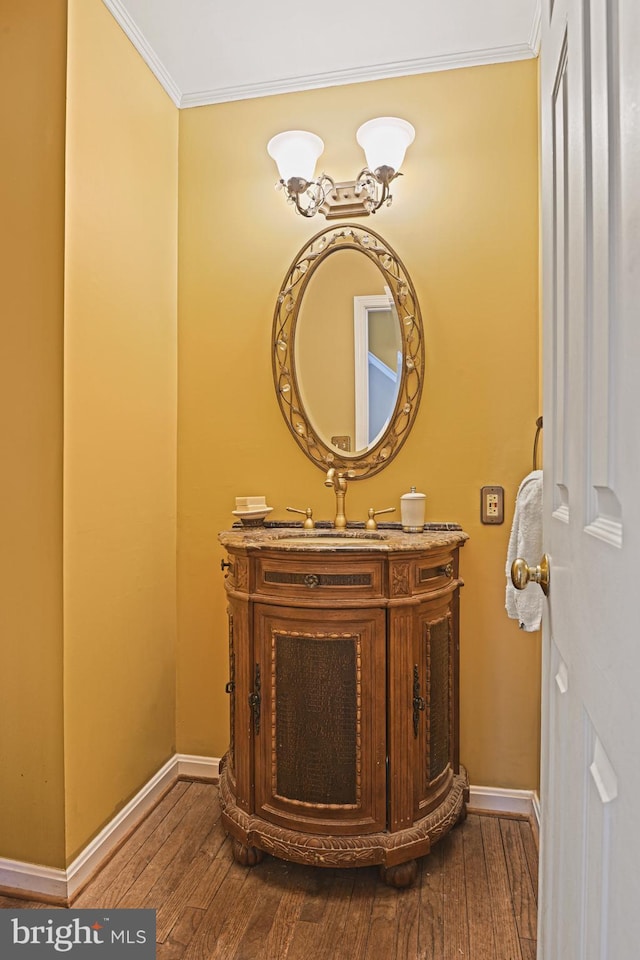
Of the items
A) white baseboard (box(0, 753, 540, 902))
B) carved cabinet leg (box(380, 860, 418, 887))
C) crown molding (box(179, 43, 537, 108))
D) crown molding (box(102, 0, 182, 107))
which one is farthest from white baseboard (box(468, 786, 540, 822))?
crown molding (box(102, 0, 182, 107))

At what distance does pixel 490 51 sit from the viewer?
2.16m

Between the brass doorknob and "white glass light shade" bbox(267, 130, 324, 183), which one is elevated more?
"white glass light shade" bbox(267, 130, 324, 183)

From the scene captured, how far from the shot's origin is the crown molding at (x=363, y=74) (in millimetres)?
2160

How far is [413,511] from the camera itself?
6.97 feet

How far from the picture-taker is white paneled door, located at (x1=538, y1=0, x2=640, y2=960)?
0.51 meters

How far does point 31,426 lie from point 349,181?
1.46m

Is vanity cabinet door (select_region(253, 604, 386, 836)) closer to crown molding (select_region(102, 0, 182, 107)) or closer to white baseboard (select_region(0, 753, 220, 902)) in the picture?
white baseboard (select_region(0, 753, 220, 902))

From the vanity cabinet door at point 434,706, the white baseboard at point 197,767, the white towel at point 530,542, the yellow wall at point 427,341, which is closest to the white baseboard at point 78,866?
the white baseboard at point 197,767

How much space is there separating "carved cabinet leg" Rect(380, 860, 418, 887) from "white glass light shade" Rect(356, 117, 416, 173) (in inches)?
89.2

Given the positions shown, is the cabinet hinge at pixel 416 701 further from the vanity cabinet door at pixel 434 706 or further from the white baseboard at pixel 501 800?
the white baseboard at pixel 501 800

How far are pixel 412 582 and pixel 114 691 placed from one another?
1055mm

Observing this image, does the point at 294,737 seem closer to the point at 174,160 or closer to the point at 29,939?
the point at 29,939

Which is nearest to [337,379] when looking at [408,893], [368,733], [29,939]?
[368,733]

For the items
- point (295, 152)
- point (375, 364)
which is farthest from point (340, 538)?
point (295, 152)
